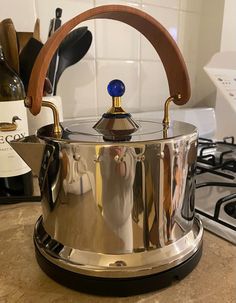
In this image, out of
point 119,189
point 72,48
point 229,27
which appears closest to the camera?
point 119,189

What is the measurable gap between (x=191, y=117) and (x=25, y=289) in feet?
2.59

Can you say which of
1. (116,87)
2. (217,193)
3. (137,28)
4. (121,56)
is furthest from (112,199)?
(121,56)

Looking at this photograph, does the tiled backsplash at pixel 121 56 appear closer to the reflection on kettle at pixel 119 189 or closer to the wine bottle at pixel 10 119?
the wine bottle at pixel 10 119

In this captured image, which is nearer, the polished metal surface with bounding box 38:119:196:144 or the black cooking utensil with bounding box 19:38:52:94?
the polished metal surface with bounding box 38:119:196:144

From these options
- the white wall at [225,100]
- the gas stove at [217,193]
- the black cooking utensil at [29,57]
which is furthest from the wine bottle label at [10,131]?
the white wall at [225,100]

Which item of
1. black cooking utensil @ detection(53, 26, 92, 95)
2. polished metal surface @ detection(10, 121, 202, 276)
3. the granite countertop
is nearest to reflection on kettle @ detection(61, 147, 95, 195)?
polished metal surface @ detection(10, 121, 202, 276)

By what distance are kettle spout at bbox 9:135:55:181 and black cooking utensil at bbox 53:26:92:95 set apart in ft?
1.20

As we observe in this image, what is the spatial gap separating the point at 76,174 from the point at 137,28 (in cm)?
22

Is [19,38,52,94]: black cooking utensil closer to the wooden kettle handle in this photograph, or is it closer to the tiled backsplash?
the tiled backsplash

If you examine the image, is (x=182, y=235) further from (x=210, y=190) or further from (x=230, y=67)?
(x=230, y=67)

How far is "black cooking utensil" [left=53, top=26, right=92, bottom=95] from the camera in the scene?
26.2 inches

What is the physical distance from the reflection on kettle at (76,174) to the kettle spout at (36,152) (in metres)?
0.02

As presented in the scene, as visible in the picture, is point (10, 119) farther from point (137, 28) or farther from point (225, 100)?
point (225, 100)

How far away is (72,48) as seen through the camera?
2.23ft
